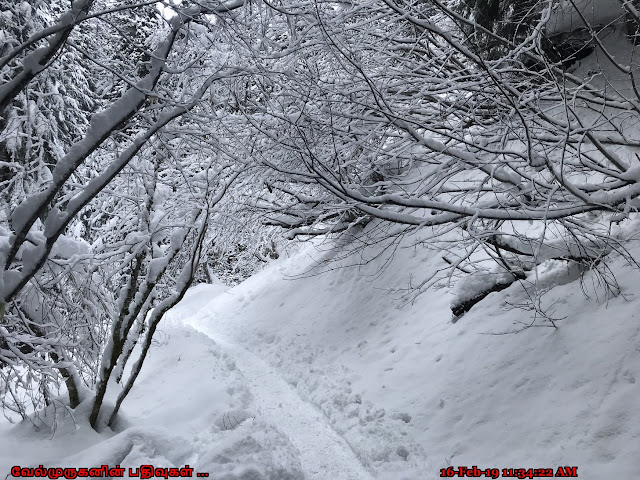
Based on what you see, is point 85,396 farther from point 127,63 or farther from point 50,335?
point 127,63

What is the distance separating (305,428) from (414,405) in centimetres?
163

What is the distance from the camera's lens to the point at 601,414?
14.5 ft

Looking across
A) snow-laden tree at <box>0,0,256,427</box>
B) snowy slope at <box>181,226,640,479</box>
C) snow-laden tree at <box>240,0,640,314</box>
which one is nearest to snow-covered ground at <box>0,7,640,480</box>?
snowy slope at <box>181,226,640,479</box>

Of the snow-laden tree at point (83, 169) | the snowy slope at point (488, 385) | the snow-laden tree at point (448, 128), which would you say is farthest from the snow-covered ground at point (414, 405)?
the snow-laden tree at point (83, 169)

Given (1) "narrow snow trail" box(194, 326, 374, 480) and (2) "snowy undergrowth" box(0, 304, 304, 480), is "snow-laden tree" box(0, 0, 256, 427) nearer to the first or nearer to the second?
(2) "snowy undergrowth" box(0, 304, 304, 480)

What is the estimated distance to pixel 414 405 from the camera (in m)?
6.29

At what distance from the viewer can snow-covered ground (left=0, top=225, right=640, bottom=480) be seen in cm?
464

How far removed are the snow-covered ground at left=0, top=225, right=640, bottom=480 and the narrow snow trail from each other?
0.02 m

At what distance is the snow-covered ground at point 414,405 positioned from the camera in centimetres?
464

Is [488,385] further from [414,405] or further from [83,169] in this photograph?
[83,169]

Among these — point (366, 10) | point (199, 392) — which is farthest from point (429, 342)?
point (366, 10)

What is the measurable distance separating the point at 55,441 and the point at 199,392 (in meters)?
2.76
